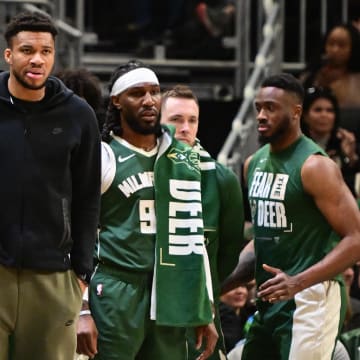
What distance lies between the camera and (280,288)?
20.2ft

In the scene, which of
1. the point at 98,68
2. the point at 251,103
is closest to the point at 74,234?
the point at 251,103

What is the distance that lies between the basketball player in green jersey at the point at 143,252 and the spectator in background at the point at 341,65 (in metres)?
4.52

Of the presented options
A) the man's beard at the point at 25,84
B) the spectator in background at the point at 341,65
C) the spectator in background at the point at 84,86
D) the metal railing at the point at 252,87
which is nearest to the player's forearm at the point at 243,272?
the spectator in background at the point at 84,86

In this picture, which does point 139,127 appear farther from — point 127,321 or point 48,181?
point 48,181

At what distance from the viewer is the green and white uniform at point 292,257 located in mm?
6297

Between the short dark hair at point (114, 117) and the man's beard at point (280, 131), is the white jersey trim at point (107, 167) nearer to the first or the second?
the short dark hair at point (114, 117)

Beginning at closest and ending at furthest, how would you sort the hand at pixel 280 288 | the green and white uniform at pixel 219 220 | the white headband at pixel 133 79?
the white headband at pixel 133 79 → the hand at pixel 280 288 → the green and white uniform at pixel 219 220

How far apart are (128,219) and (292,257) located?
1041 mm

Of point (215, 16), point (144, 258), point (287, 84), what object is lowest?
point (144, 258)

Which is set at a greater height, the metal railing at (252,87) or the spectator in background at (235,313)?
the metal railing at (252,87)

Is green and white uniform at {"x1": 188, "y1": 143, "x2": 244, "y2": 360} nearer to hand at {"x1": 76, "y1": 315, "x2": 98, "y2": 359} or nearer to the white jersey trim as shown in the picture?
the white jersey trim

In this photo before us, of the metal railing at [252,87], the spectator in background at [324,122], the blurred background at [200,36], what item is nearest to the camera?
the spectator in background at [324,122]

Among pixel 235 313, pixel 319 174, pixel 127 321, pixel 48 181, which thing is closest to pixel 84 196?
pixel 48 181

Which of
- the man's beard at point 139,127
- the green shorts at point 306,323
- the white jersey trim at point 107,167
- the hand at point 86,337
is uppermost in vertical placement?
the man's beard at point 139,127
